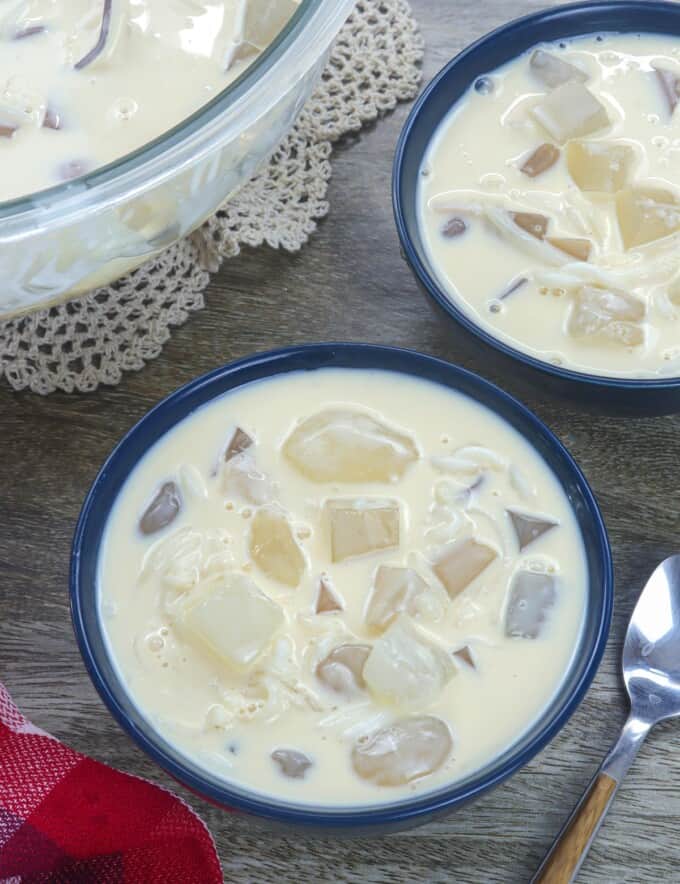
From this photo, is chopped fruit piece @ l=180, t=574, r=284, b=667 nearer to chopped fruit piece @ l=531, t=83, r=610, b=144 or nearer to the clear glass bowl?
the clear glass bowl

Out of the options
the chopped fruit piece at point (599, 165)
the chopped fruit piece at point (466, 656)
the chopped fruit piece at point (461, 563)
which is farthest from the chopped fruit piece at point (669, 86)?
the chopped fruit piece at point (466, 656)

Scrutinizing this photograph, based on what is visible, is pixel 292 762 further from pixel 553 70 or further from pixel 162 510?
pixel 553 70

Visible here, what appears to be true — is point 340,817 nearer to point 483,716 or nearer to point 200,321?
point 483,716

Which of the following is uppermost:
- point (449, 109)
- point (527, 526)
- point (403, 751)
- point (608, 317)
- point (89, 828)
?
point (449, 109)

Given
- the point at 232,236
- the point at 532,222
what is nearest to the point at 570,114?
the point at 532,222

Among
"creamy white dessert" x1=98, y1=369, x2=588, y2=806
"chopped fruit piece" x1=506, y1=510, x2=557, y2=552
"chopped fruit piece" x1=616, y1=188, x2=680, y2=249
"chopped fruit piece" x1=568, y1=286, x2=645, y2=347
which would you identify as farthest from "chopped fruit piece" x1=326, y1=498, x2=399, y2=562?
"chopped fruit piece" x1=616, y1=188, x2=680, y2=249

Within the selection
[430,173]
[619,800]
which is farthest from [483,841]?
[430,173]

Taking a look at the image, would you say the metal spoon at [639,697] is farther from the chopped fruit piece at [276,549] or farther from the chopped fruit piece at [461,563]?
the chopped fruit piece at [276,549]

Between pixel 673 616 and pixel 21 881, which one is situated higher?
pixel 673 616
